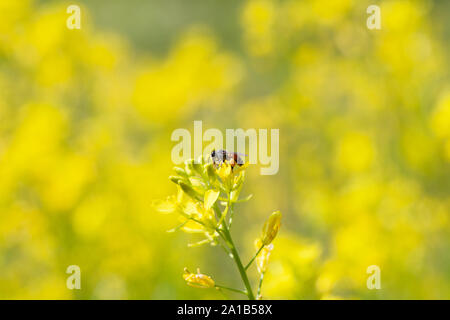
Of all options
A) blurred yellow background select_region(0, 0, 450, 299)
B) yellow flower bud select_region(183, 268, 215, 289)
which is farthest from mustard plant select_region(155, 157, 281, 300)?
blurred yellow background select_region(0, 0, 450, 299)

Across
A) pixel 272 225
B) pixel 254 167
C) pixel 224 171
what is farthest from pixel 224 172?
pixel 254 167

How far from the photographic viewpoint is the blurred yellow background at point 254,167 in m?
2.52

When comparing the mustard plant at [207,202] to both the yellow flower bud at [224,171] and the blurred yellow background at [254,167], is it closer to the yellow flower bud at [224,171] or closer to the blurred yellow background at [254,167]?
the yellow flower bud at [224,171]

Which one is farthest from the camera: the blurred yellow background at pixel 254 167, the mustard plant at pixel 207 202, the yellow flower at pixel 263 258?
the blurred yellow background at pixel 254 167

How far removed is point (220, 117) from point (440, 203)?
78.4 inches

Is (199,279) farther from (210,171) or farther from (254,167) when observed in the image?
(254,167)

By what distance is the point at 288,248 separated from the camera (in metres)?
1.76

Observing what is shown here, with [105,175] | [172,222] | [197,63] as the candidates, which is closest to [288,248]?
[172,222]

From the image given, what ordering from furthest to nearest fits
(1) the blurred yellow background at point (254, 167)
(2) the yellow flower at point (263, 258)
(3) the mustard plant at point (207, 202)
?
(1) the blurred yellow background at point (254, 167), (2) the yellow flower at point (263, 258), (3) the mustard plant at point (207, 202)

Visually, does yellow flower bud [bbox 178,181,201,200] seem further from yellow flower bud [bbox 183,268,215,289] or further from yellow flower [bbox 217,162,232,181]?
yellow flower bud [bbox 183,268,215,289]

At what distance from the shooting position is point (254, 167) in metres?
3.61

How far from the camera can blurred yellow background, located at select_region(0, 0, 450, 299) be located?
252cm

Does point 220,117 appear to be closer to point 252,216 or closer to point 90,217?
point 252,216

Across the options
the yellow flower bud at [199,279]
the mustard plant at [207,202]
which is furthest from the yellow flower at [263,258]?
the yellow flower bud at [199,279]
